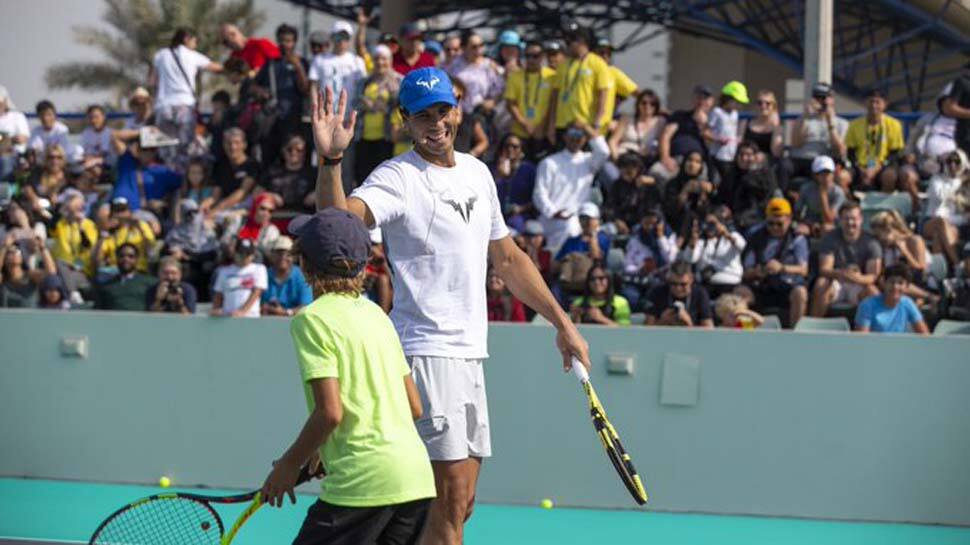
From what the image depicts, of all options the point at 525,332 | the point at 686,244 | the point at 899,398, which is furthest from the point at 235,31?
the point at 899,398

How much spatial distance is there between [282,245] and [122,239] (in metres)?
2.05

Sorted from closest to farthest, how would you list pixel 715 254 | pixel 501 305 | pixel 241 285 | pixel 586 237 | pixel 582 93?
pixel 501 305, pixel 241 285, pixel 715 254, pixel 586 237, pixel 582 93

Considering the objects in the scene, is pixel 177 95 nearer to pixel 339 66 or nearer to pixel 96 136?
pixel 96 136

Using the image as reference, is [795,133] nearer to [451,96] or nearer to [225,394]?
[225,394]

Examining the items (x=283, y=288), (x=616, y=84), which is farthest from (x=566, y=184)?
(x=283, y=288)

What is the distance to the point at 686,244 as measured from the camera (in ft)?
40.0

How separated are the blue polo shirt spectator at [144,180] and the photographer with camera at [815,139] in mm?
5630

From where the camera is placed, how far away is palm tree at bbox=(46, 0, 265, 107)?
3750 centimetres

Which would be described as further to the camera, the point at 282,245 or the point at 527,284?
the point at 282,245

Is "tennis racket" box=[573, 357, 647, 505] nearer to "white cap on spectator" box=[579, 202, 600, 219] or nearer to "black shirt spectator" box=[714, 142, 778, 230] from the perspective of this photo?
"white cap on spectator" box=[579, 202, 600, 219]

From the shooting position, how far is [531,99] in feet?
45.2

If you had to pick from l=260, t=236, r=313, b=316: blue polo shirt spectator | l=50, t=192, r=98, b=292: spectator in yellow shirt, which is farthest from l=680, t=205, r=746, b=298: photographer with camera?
l=50, t=192, r=98, b=292: spectator in yellow shirt

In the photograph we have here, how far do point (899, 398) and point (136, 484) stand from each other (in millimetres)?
4915

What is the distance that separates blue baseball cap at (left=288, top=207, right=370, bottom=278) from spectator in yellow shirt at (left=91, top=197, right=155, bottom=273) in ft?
29.6
